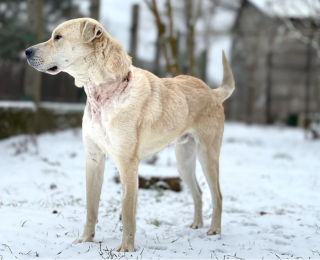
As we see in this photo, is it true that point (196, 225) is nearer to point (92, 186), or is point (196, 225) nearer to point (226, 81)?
point (92, 186)

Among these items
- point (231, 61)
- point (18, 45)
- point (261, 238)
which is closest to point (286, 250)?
point (261, 238)

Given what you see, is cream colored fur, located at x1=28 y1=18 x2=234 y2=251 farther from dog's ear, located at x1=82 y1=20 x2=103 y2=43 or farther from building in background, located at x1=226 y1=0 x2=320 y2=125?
building in background, located at x1=226 y1=0 x2=320 y2=125

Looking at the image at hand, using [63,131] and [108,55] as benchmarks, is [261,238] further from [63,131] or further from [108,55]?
[63,131]

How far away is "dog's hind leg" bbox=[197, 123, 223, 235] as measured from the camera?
12.6 feet

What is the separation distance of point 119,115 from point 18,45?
18.9 feet

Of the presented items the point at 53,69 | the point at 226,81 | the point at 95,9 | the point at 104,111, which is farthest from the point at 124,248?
the point at 95,9

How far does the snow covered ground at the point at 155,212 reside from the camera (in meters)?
3.17

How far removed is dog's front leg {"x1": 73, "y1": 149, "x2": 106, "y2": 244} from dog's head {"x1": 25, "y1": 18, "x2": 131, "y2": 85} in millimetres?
736

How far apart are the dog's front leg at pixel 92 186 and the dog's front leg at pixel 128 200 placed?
33 cm

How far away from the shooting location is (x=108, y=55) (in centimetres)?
306

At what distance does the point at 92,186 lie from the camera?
338 centimetres

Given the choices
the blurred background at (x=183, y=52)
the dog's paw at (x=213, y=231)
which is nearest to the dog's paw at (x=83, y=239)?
the dog's paw at (x=213, y=231)

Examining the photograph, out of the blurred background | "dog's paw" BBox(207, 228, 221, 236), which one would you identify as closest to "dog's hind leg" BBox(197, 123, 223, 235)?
"dog's paw" BBox(207, 228, 221, 236)

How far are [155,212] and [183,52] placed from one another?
1016cm
